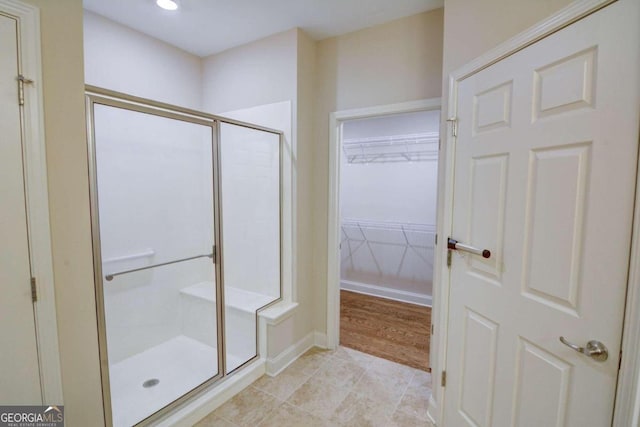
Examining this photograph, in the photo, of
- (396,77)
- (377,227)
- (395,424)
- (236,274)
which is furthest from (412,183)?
(395,424)

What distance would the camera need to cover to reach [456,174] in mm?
1663

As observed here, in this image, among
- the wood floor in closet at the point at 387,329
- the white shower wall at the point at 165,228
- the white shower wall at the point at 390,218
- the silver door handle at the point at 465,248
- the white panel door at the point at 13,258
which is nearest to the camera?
the white panel door at the point at 13,258

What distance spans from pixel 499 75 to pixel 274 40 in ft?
6.20

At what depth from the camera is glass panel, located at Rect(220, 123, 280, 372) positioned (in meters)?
2.41

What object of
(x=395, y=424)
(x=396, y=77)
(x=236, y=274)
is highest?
(x=396, y=77)

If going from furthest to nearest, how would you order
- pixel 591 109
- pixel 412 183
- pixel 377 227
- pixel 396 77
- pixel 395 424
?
pixel 377 227 < pixel 412 183 < pixel 396 77 < pixel 395 424 < pixel 591 109

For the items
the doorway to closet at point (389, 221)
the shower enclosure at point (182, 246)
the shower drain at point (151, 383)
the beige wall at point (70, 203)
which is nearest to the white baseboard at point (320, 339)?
the doorway to closet at point (389, 221)

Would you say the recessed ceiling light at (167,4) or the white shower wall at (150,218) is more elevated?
the recessed ceiling light at (167,4)

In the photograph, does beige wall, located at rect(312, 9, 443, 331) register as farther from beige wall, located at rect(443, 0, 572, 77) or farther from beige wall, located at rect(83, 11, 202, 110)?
beige wall, located at rect(83, 11, 202, 110)

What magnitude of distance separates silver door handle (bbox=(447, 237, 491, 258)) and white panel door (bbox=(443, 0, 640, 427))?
0.03 metres

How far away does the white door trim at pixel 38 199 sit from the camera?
1.13 metres

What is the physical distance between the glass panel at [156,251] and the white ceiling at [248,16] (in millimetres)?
780

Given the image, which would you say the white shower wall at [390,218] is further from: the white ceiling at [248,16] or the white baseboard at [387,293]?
the white ceiling at [248,16]

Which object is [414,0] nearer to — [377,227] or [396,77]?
[396,77]
